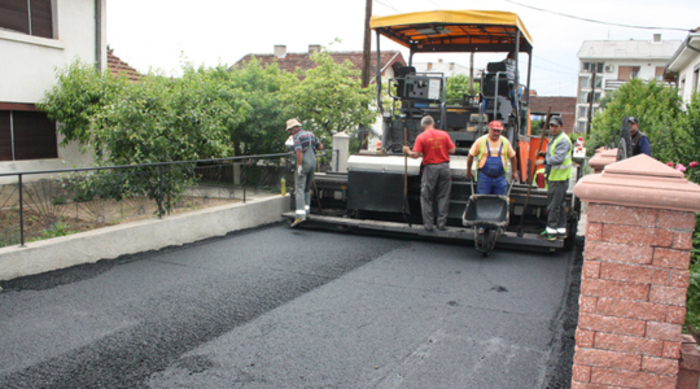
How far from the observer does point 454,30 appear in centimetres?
983

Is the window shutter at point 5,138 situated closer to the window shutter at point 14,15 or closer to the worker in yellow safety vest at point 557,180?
the window shutter at point 14,15

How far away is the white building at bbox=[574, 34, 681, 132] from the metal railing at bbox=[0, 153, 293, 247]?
251 ft

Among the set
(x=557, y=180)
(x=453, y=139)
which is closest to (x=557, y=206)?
(x=557, y=180)

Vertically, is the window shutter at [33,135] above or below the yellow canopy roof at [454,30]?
below

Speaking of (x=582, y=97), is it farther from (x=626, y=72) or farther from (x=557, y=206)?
(x=557, y=206)

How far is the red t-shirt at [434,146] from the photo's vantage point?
8.27m

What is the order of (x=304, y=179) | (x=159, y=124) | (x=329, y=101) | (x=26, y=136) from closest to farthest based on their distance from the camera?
(x=159, y=124), (x=304, y=179), (x=26, y=136), (x=329, y=101)

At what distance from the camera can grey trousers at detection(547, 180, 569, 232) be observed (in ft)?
26.1

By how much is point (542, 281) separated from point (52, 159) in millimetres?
9846

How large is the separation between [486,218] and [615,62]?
83.9 meters

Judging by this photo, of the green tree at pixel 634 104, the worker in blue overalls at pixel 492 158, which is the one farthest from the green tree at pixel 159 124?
the green tree at pixel 634 104

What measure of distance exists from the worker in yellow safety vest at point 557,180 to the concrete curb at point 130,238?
15.7ft

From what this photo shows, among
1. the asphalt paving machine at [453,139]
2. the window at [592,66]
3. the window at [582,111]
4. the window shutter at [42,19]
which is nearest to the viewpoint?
the asphalt paving machine at [453,139]

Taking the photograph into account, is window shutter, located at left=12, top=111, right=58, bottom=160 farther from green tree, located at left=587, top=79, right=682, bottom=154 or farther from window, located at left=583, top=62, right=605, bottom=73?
window, located at left=583, top=62, right=605, bottom=73
